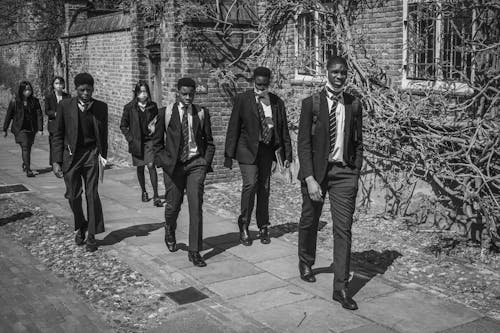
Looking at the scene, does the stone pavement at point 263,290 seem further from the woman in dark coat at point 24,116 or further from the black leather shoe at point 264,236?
the woman in dark coat at point 24,116

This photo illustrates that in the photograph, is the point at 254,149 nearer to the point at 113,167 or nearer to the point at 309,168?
the point at 309,168

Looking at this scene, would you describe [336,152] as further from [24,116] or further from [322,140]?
[24,116]

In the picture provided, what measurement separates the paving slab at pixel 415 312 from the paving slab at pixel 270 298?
0.64 meters

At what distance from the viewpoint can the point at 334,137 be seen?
5871 millimetres

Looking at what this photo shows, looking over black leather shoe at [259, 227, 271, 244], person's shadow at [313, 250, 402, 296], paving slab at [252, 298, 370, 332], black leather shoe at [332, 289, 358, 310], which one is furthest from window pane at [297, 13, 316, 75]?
paving slab at [252, 298, 370, 332]

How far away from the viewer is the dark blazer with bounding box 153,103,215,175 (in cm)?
707

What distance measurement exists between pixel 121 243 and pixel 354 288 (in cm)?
325

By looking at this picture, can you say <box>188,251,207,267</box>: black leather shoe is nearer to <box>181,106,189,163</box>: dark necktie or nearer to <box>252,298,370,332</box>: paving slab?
<box>181,106,189,163</box>: dark necktie

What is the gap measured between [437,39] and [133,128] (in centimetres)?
492

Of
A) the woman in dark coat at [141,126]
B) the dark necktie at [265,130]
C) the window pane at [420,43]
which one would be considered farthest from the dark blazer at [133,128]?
the window pane at [420,43]

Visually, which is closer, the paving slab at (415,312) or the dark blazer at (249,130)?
the paving slab at (415,312)

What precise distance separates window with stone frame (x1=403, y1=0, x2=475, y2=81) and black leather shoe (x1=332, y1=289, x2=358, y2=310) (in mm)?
3639

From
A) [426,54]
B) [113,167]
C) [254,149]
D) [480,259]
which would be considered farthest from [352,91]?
[113,167]

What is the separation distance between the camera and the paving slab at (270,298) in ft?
19.0
